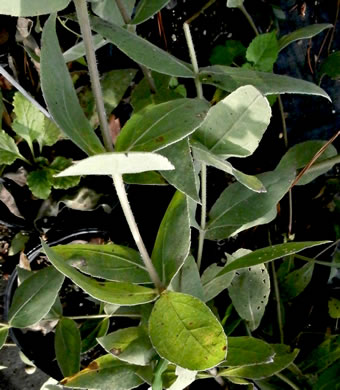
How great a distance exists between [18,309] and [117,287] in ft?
0.53

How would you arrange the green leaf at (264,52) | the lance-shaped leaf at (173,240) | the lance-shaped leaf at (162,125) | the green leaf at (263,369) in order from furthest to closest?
the green leaf at (264,52) → the green leaf at (263,369) → the lance-shaped leaf at (173,240) → the lance-shaped leaf at (162,125)

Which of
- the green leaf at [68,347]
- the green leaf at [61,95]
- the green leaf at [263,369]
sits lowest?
the green leaf at [263,369]

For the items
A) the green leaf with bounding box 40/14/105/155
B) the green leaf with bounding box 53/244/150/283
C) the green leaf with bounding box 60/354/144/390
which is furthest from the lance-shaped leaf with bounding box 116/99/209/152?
the green leaf with bounding box 60/354/144/390

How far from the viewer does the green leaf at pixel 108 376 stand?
657mm

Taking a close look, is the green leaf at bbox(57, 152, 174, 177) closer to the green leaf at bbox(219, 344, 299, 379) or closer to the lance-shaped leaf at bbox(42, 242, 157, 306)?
the lance-shaped leaf at bbox(42, 242, 157, 306)

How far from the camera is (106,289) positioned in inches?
23.3

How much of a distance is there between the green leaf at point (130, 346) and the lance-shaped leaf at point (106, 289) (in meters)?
0.08

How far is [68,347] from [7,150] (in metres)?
0.28

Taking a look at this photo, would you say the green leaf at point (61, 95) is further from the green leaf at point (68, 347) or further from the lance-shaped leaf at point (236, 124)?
the green leaf at point (68, 347)

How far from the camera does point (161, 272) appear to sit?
63cm

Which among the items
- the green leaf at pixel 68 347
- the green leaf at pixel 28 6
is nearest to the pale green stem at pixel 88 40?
the green leaf at pixel 28 6

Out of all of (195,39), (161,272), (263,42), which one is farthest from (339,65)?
(161,272)

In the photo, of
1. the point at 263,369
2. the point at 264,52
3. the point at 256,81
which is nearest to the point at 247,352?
the point at 263,369

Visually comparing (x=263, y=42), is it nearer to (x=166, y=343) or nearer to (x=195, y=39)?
(x=195, y=39)
